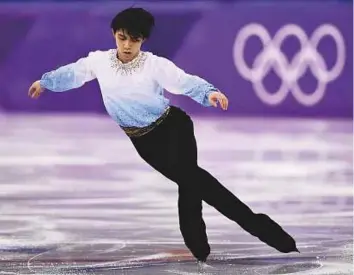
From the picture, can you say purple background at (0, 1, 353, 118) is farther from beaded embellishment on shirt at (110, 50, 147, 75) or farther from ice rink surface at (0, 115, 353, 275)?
beaded embellishment on shirt at (110, 50, 147, 75)

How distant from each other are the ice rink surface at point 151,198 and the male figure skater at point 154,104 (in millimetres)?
309

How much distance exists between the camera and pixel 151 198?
356 inches

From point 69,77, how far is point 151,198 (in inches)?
131

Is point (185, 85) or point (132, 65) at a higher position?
point (132, 65)

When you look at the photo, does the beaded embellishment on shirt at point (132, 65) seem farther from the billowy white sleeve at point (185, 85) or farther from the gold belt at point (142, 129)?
the gold belt at point (142, 129)

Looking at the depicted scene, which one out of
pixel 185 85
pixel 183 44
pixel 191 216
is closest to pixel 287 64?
pixel 183 44

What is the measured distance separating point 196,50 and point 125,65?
10706mm

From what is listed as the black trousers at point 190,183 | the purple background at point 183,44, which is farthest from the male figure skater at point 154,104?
the purple background at point 183,44

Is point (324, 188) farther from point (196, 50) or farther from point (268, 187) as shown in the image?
point (196, 50)

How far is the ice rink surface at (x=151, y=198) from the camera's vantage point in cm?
627

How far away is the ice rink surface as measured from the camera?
247 inches

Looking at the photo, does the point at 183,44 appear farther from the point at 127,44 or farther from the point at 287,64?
the point at 127,44

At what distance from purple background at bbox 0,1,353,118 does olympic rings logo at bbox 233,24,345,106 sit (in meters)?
0.07

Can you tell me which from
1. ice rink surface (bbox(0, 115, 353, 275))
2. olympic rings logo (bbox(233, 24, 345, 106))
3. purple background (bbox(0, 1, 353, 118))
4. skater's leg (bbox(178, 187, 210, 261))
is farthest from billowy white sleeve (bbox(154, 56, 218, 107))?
olympic rings logo (bbox(233, 24, 345, 106))
